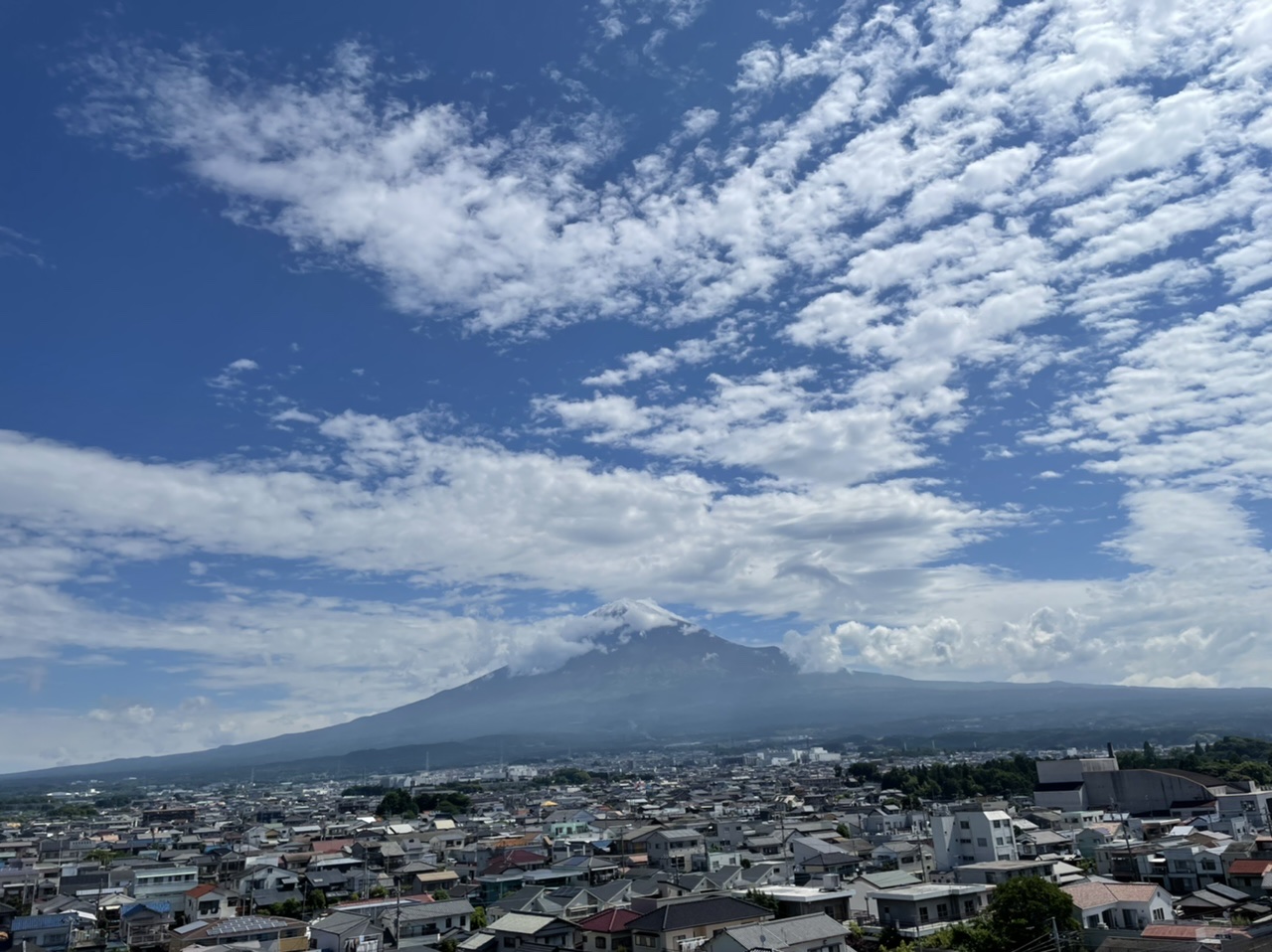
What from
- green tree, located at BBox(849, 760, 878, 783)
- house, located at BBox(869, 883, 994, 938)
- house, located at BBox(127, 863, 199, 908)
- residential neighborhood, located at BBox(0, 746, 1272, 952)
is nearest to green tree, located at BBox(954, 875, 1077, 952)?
residential neighborhood, located at BBox(0, 746, 1272, 952)

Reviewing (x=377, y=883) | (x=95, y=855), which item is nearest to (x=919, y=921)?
(x=377, y=883)

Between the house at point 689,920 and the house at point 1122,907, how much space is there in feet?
23.9

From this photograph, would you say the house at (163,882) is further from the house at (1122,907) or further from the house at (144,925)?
the house at (1122,907)

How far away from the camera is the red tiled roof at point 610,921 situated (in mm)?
21531

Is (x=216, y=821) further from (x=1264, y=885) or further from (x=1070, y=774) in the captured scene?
(x=1264, y=885)

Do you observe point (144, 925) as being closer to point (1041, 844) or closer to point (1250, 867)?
point (1041, 844)

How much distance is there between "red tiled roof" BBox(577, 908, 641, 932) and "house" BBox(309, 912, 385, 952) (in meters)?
5.55

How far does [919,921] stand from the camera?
23297mm

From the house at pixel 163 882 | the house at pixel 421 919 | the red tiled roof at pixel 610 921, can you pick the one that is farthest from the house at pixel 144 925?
the red tiled roof at pixel 610 921

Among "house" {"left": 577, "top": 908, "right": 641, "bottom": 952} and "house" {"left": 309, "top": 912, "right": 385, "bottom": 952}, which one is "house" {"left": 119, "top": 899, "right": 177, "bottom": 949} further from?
"house" {"left": 577, "top": 908, "right": 641, "bottom": 952}

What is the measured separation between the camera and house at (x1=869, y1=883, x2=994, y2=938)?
76.4ft

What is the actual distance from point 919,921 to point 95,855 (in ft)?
133

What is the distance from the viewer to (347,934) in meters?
23.9

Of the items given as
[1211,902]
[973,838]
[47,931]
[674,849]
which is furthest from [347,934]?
[1211,902]
